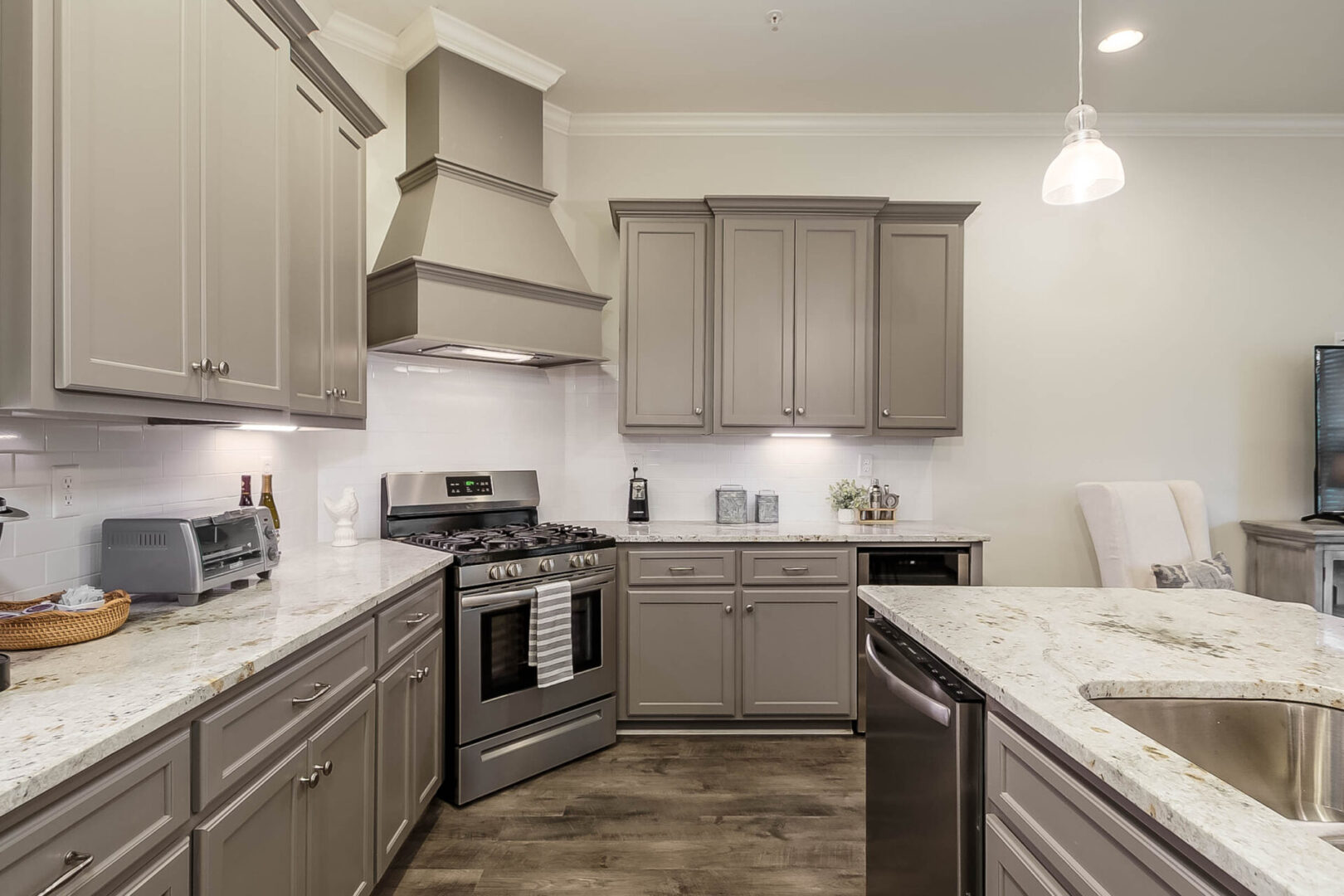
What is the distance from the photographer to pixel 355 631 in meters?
1.75

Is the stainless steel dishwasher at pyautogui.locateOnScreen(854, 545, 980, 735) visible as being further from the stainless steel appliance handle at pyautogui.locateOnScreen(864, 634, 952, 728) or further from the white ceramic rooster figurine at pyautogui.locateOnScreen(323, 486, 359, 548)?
the white ceramic rooster figurine at pyautogui.locateOnScreen(323, 486, 359, 548)

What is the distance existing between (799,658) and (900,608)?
1591mm

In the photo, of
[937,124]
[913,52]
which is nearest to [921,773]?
[913,52]

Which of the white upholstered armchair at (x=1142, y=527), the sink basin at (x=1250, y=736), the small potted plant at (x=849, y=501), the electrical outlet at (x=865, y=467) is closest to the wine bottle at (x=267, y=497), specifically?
the sink basin at (x=1250, y=736)

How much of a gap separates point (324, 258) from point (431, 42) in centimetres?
130

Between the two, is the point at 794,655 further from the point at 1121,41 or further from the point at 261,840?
the point at 1121,41

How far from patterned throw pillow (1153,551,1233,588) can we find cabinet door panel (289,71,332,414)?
3.69 meters

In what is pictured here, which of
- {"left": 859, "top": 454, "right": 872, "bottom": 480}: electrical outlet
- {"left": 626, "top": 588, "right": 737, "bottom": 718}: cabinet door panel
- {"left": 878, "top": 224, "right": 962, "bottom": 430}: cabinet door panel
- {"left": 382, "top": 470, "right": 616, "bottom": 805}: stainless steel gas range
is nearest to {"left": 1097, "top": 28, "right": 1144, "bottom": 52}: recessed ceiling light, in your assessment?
{"left": 878, "top": 224, "right": 962, "bottom": 430}: cabinet door panel

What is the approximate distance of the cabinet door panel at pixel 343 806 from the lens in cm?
157

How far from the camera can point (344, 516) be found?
8.45 feet

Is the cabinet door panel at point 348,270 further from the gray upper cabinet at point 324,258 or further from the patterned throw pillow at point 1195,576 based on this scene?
the patterned throw pillow at point 1195,576

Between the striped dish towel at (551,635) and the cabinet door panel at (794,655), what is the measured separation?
34.3 inches

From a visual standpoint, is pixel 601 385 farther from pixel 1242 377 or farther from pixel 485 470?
pixel 1242 377

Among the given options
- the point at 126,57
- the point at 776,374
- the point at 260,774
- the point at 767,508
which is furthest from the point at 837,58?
the point at 260,774
